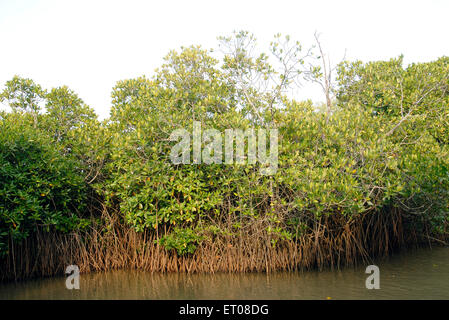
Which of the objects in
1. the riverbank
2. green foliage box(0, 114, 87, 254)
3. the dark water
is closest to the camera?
the dark water

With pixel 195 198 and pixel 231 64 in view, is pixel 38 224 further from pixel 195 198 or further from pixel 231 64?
pixel 231 64

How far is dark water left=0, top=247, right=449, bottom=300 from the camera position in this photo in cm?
550

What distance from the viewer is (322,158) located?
6457 mm

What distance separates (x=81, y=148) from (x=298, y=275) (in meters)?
4.76

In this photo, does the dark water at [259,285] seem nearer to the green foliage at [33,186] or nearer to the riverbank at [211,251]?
the riverbank at [211,251]

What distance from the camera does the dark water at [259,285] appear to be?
550 centimetres

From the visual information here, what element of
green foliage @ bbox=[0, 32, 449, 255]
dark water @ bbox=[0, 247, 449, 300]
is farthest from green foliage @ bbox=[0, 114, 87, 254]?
dark water @ bbox=[0, 247, 449, 300]

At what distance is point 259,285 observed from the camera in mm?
6090

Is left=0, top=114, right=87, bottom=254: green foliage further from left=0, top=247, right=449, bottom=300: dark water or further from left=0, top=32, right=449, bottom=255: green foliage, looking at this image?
left=0, top=247, right=449, bottom=300: dark water

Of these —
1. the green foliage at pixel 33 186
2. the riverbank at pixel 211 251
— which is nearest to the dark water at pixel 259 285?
the riverbank at pixel 211 251

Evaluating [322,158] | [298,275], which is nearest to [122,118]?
[322,158]

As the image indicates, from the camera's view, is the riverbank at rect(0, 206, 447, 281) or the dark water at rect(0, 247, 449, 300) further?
the riverbank at rect(0, 206, 447, 281)

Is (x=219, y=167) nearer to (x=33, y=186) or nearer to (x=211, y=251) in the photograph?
(x=211, y=251)

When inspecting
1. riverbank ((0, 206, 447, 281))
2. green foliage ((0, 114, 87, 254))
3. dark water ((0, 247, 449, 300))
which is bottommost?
dark water ((0, 247, 449, 300))
